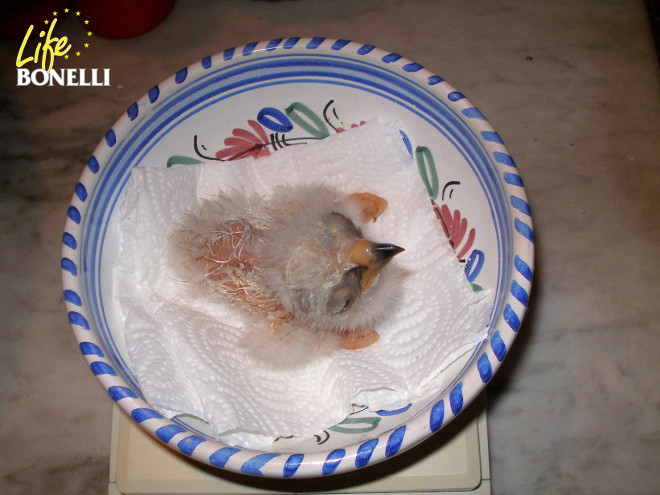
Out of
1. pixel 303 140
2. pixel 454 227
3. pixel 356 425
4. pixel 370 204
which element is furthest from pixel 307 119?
pixel 356 425

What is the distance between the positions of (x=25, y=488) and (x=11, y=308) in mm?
287

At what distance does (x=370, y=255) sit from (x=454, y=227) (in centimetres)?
15

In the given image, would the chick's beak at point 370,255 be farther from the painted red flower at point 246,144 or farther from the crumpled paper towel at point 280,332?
the painted red flower at point 246,144

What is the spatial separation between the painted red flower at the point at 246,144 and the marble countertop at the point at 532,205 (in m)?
0.38

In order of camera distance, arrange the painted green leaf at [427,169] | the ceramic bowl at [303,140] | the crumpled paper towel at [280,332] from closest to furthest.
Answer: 1. the ceramic bowl at [303,140]
2. the crumpled paper towel at [280,332]
3. the painted green leaf at [427,169]

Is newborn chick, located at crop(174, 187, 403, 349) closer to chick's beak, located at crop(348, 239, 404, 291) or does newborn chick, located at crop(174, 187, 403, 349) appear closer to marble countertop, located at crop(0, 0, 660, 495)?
chick's beak, located at crop(348, 239, 404, 291)

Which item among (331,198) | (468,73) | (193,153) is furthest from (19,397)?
(468,73)

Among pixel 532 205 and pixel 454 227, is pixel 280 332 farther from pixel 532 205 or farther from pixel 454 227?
pixel 532 205

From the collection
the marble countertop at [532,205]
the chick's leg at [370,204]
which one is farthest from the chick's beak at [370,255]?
the marble countertop at [532,205]

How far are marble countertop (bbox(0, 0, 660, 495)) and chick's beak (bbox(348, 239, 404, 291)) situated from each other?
35 centimetres

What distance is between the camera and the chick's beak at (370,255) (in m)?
0.63

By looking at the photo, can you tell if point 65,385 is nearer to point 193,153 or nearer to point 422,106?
point 193,153

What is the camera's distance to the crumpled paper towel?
2.07ft

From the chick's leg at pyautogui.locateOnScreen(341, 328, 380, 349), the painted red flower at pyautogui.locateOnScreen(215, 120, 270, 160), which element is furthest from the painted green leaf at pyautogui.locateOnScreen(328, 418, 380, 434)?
the painted red flower at pyautogui.locateOnScreen(215, 120, 270, 160)
